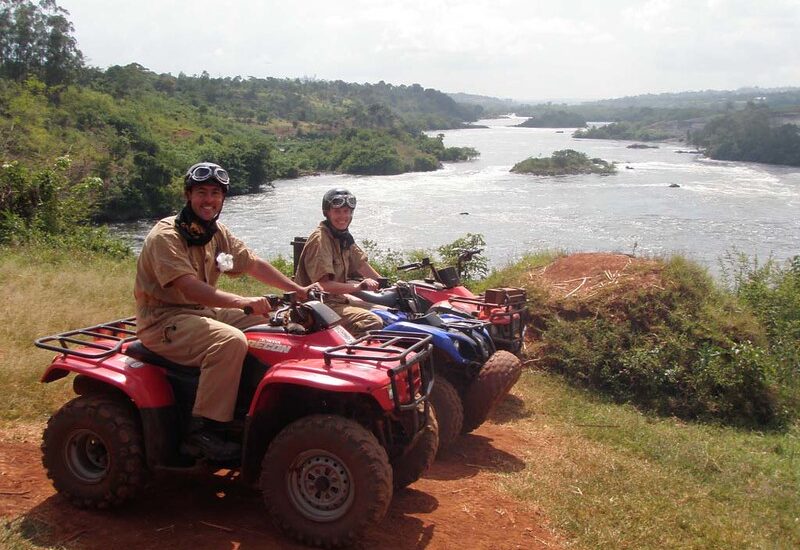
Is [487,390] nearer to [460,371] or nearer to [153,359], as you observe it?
[460,371]

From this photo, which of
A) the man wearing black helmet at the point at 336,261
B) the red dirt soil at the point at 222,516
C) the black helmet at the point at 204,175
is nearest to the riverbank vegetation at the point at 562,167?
the man wearing black helmet at the point at 336,261

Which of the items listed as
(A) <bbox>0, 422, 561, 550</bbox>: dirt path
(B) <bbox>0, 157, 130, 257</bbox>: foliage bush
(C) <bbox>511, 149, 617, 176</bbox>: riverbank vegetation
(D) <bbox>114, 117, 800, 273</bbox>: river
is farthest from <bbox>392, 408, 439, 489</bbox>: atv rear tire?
(C) <bbox>511, 149, 617, 176</bbox>: riverbank vegetation

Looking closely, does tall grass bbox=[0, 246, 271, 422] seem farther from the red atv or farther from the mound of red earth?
the mound of red earth

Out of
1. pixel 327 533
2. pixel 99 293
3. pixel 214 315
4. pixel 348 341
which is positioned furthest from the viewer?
pixel 99 293

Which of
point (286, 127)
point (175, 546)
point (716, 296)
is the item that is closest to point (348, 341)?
point (175, 546)

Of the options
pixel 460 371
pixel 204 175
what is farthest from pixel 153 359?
pixel 460 371

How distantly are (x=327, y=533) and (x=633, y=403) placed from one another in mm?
5616

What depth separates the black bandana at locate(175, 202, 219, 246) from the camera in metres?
4.43

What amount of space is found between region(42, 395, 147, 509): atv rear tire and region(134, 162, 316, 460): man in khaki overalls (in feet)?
1.04

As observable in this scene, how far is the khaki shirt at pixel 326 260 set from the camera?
6.34m

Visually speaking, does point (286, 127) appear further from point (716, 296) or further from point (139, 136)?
point (716, 296)

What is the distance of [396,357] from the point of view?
401 cm

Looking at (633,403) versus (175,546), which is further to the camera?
(633,403)

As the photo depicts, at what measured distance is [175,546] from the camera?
157 inches
